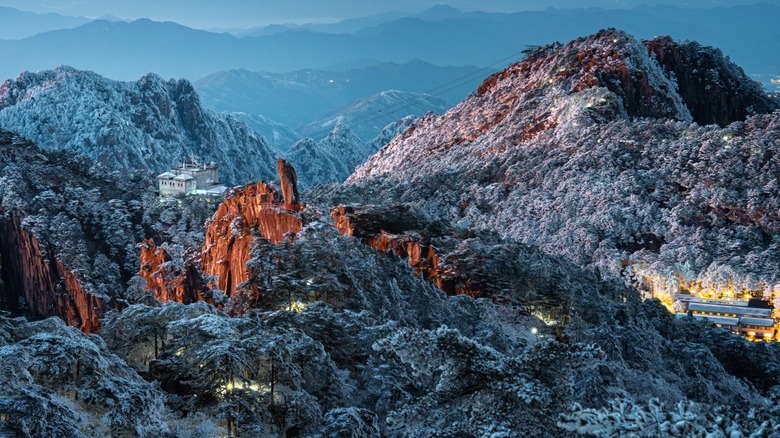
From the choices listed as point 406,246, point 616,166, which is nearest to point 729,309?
point 406,246

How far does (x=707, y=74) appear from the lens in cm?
15938

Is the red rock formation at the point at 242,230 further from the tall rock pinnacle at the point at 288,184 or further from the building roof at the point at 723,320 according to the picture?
the building roof at the point at 723,320

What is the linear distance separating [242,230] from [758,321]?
163 feet

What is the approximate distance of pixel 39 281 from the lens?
71.8 metres

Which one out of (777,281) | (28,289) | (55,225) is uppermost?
(55,225)

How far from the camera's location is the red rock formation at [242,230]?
47375 mm

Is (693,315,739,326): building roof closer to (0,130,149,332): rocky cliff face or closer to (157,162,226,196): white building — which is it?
(0,130,149,332): rocky cliff face

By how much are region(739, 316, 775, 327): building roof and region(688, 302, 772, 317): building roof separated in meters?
0.72

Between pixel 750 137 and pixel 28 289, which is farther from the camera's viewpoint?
pixel 750 137

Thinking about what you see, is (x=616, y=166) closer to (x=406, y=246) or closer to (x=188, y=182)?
(x=406, y=246)

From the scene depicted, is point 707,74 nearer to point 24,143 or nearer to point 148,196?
point 148,196

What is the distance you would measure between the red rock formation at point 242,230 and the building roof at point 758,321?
148ft

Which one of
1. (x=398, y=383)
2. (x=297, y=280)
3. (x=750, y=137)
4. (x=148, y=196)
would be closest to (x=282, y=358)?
(x=398, y=383)

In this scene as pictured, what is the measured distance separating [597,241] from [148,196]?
2570 inches
